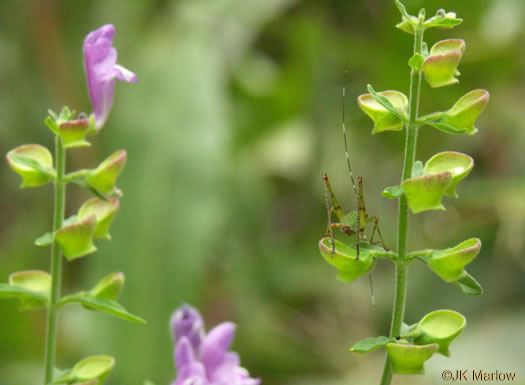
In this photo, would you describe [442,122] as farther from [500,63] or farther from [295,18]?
[295,18]

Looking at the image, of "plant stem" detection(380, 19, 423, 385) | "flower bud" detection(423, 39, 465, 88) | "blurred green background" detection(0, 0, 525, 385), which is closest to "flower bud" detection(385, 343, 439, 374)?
"plant stem" detection(380, 19, 423, 385)

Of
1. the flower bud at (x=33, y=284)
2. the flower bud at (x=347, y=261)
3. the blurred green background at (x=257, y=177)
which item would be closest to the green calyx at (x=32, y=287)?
the flower bud at (x=33, y=284)

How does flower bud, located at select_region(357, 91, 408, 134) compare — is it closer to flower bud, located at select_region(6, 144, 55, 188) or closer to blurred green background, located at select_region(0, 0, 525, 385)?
flower bud, located at select_region(6, 144, 55, 188)

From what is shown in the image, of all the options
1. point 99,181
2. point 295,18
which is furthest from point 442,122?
point 295,18

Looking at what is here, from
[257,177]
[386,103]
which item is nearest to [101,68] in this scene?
[386,103]

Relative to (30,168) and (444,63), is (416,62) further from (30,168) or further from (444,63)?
(30,168)

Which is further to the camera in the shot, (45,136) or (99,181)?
(45,136)
